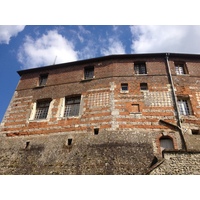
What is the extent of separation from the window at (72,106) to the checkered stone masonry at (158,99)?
4531 mm

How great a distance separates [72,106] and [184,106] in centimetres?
729

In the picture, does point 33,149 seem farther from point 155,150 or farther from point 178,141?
point 178,141

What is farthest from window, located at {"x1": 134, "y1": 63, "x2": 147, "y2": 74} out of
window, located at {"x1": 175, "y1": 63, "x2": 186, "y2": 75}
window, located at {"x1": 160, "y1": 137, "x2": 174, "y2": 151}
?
window, located at {"x1": 160, "y1": 137, "x2": 174, "y2": 151}

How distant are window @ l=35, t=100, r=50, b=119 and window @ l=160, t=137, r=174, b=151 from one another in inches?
304

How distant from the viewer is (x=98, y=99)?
→ 39.7 feet

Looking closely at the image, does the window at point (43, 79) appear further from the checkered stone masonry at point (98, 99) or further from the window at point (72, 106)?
the checkered stone masonry at point (98, 99)

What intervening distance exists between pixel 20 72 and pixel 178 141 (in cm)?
1333

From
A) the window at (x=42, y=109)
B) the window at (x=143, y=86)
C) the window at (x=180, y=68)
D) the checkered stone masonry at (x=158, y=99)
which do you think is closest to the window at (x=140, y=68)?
the window at (x=143, y=86)

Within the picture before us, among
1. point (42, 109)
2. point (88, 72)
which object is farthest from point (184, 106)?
point (42, 109)

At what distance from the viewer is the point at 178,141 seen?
393 inches

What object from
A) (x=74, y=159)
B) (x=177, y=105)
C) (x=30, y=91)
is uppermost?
(x=30, y=91)

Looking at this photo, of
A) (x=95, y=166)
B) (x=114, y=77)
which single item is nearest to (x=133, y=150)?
(x=95, y=166)

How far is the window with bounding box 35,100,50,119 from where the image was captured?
12.9 m

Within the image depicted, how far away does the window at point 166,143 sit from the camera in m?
10.0
